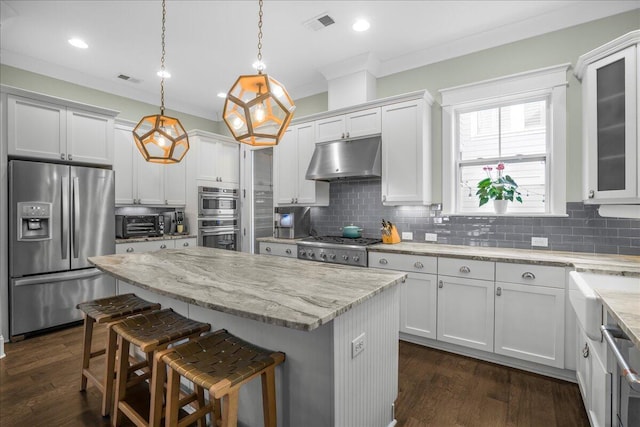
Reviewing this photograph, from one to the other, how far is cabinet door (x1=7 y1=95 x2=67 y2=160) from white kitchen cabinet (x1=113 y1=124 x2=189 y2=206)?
30.1 inches

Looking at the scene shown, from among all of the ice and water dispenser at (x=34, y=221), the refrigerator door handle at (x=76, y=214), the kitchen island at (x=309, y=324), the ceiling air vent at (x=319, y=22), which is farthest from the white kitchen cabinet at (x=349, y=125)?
the ice and water dispenser at (x=34, y=221)

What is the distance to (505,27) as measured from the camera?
315 centimetres

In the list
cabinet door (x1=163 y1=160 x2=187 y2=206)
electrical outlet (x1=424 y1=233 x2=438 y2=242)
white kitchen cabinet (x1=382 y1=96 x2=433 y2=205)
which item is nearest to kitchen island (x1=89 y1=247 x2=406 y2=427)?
white kitchen cabinet (x1=382 y1=96 x2=433 y2=205)

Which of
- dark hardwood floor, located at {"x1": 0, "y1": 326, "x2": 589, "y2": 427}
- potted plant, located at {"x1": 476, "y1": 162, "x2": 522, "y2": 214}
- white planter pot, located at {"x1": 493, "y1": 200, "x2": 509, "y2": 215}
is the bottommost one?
dark hardwood floor, located at {"x1": 0, "y1": 326, "x2": 589, "y2": 427}

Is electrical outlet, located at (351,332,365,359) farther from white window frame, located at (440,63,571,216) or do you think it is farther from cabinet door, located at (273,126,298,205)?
cabinet door, located at (273,126,298,205)

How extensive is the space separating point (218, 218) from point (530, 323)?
14.5ft

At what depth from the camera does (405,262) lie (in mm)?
3062

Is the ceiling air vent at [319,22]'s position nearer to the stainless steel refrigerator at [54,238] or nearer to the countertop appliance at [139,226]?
the stainless steel refrigerator at [54,238]

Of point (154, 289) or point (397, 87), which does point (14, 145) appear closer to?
point (154, 289)

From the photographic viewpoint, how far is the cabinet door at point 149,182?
15.0 ft

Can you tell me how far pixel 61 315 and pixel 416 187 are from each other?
4.16 m

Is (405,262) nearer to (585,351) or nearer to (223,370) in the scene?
(585,351)

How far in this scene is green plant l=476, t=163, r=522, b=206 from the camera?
10.3ft

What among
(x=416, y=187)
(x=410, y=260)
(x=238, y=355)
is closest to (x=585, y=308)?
(x=410, y=260)
